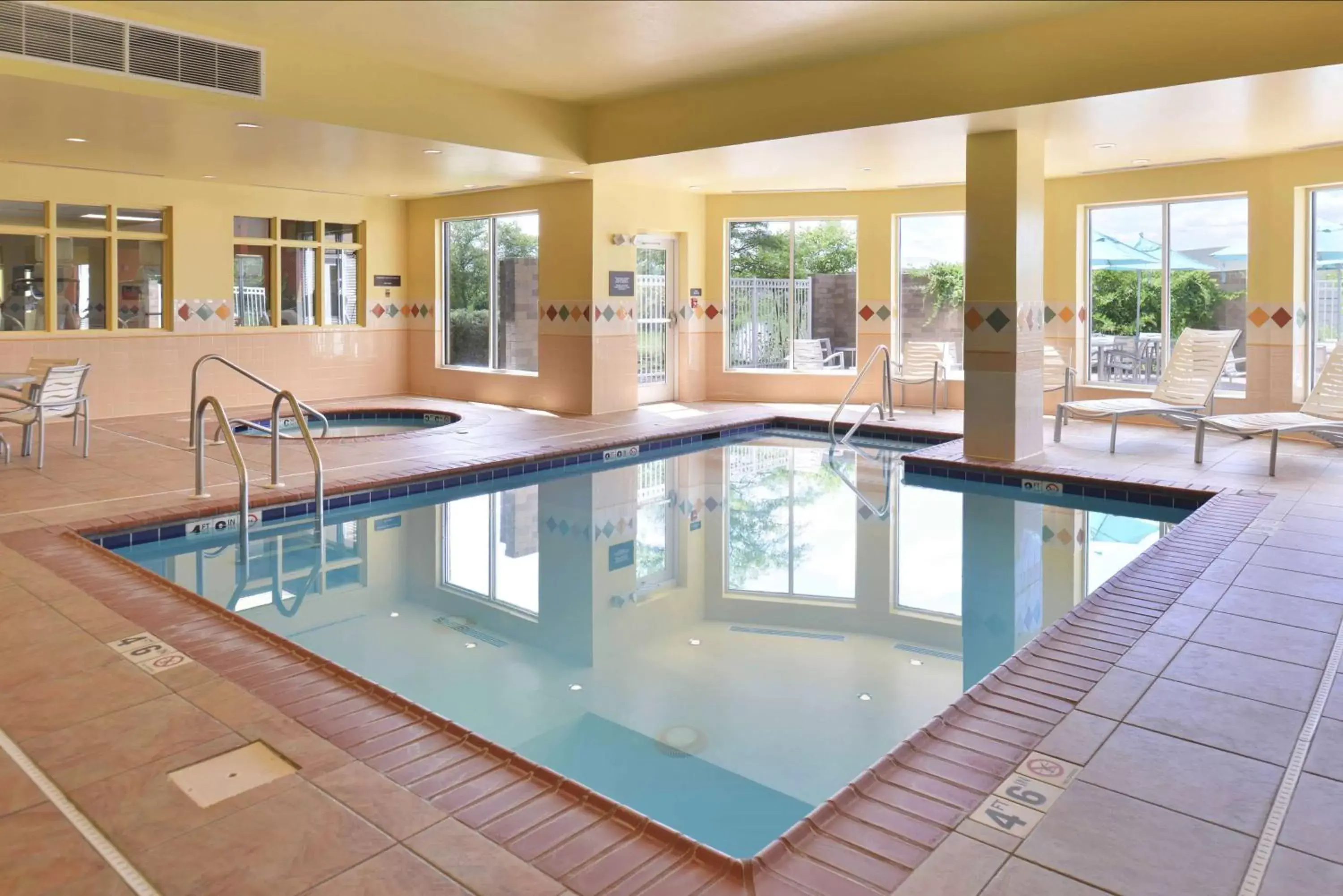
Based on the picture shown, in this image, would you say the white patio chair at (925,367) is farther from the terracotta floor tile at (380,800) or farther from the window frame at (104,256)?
the terracotta floor tile at (380,800)

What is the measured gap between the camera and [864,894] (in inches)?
84.7

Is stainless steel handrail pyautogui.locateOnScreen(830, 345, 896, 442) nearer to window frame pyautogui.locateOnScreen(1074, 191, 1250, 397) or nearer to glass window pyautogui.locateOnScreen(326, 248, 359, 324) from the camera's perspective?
window frame pyautogui.locateOnScreen(1074, 191, 1250, 397)

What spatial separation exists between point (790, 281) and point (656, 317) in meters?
1.70

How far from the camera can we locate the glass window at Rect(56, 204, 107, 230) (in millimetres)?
9602

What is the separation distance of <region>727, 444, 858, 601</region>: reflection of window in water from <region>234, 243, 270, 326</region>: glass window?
583 centimetres

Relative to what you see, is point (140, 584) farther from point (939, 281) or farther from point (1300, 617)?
point (939, 281)

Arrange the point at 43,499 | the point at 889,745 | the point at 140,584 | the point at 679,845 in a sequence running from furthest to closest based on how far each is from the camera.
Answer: the point at 43,499
the point at 140,584
the point at 889,745
the point at 679,845

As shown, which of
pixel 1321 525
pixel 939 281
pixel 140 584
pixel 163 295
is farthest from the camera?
pixel 939 281

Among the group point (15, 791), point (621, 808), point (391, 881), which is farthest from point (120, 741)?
Answer: point (621, 808)

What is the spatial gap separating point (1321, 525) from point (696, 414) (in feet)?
20.0

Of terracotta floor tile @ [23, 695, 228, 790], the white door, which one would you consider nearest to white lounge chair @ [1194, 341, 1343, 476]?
the white door

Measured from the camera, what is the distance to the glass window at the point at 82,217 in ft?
31.5

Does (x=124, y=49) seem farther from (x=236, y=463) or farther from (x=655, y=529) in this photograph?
(x=655, y=529)

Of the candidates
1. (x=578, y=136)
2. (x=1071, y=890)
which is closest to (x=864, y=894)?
(x=1071, y=890)
